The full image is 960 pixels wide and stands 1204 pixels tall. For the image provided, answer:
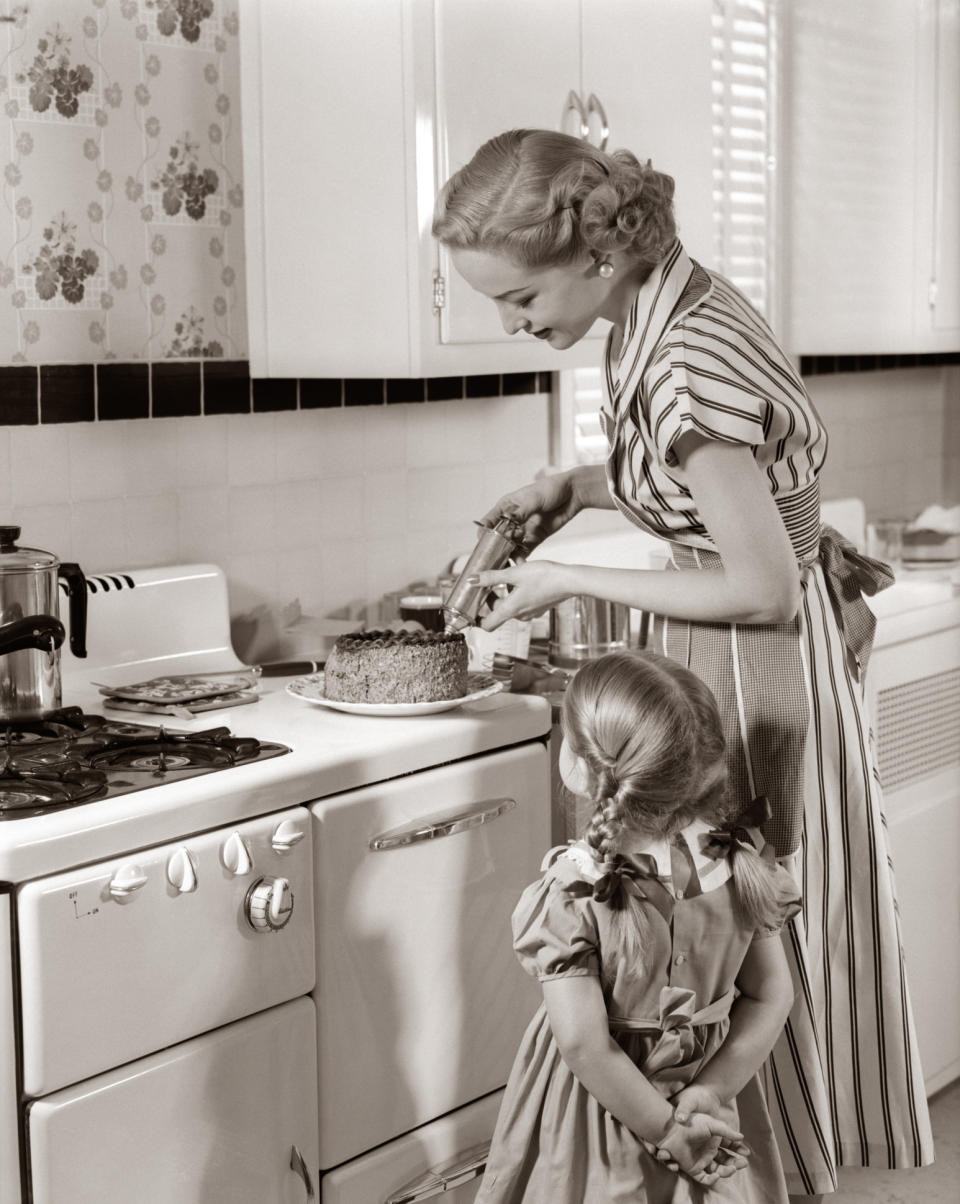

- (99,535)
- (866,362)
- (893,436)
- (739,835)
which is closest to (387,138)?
(99,535)

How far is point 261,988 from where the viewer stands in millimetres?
1840

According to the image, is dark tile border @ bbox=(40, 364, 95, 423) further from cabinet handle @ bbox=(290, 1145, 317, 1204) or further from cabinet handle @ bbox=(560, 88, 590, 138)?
cabinet handle @ bbox=(290, 1145, 317, 1204)

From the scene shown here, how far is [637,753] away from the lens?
160 centimetres

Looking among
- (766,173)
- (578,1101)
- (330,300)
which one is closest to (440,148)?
(330,300)

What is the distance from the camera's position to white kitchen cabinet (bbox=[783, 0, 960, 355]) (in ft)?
10.8

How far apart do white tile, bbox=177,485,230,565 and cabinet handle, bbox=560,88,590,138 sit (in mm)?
802

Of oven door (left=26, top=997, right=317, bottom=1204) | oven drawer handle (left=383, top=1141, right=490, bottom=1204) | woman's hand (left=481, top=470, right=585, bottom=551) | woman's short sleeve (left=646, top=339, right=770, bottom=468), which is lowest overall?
oven drawer handle (left=383, top=1141, right=490, bottom=1204)

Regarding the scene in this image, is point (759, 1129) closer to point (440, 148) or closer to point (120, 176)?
point (440, 148)

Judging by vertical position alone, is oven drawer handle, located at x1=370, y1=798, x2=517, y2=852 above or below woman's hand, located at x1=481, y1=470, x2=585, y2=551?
below

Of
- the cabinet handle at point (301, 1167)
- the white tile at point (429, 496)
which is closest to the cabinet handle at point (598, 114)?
the white tile at point (429, 496)

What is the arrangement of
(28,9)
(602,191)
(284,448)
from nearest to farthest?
(602,191) < (28,9) < (284,448)

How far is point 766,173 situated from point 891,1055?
6.31 ft

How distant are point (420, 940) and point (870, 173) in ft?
6.91

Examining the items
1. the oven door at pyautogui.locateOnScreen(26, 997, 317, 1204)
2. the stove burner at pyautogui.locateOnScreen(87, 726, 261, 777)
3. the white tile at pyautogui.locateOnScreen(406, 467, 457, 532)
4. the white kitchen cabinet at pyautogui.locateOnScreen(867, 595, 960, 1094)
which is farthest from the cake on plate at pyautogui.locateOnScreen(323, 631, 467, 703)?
the white kitchen cabinet at pyautogui.locateOnScreen(867, 595, 960, 1094)
